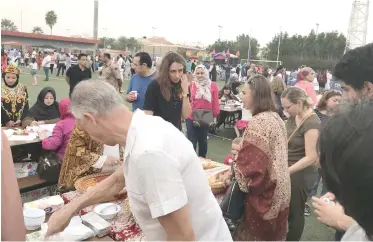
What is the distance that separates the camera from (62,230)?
66.9 inches

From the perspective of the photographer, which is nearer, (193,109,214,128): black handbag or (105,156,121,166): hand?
(105,156,121,166): hand

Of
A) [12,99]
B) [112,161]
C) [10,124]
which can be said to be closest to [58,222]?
[112,161]

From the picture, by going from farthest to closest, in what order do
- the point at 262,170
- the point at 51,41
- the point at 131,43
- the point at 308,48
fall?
1. the point at 131,43
2. the point at 51,41
3. the point at 308,48
4. the point at 262,170

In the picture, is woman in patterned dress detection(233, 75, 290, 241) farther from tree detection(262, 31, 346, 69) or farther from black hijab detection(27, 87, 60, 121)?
tree detection(262, 31, 346, 69)

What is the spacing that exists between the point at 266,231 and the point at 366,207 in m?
1.70

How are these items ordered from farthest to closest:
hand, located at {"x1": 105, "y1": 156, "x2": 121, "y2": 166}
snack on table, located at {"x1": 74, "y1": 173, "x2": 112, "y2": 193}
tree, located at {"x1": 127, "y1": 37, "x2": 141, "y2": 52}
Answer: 1. tree, located at {"x1": 127, "y1": 37, "x2": 141, "y2": 52}
2. hand, located at {"x1": 105, "y1": 156, "x2": 121, "y2": 166}
3. snack on table, located at {"x1": 74, "y1": 173, "x2": 112, "y2": 193}

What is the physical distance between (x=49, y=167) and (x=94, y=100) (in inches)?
93.7

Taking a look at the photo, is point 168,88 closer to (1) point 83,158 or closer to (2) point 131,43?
(1) point 83,158

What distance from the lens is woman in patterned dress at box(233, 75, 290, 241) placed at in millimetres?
2293

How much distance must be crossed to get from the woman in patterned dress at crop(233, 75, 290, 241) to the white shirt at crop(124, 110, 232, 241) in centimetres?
83

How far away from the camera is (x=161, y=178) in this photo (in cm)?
121

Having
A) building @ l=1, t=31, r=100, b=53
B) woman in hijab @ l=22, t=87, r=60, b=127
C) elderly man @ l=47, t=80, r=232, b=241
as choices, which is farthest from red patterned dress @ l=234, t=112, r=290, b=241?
building @ l=1, t=31, r=100, b=53

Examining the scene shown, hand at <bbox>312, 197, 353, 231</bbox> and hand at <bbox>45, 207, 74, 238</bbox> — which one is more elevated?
hand at <bbox>312, 197, 353, 231</bbox>

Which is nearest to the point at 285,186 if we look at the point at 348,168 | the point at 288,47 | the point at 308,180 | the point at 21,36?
the point at 308,180
